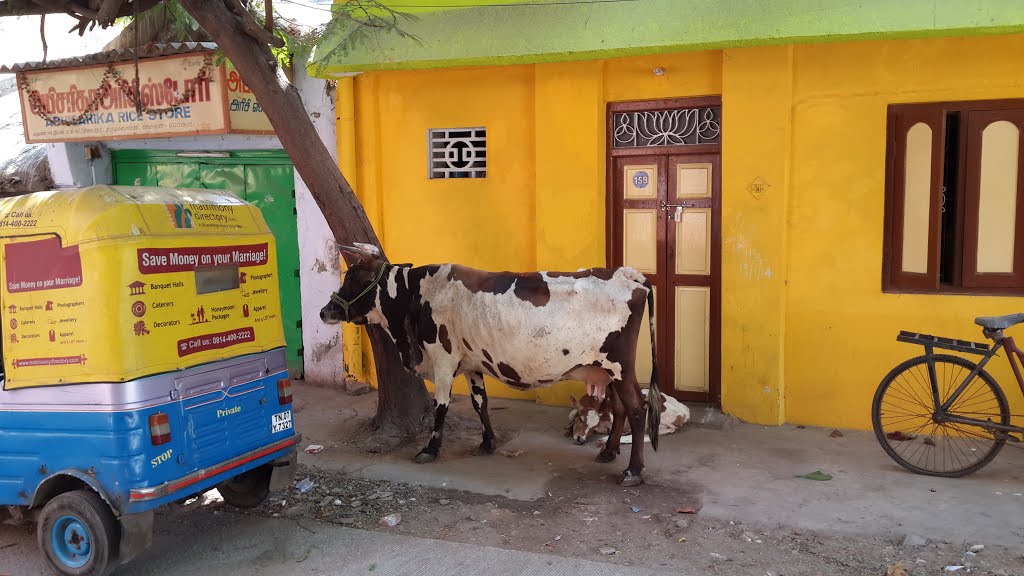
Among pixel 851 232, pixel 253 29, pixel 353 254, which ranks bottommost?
Answer: pixel 353 254

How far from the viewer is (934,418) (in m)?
6.00

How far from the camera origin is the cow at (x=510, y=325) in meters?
6.06

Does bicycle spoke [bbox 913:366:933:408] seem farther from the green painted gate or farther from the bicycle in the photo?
the green painted gate

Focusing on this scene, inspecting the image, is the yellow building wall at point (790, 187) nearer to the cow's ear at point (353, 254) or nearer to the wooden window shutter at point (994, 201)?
the wooden window shutter at point (994, 201)

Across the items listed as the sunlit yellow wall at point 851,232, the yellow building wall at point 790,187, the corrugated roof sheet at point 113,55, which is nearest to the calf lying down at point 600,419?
the yellow building wall at point 790,187

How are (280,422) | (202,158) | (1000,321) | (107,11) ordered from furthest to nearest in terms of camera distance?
(202,158)
(107,11)
(1000,321)
(280,422)

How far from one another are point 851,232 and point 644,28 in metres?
2.51

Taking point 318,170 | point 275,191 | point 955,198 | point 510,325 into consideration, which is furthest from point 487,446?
point 955,198

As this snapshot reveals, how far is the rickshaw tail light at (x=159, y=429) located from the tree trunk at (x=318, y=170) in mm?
2610

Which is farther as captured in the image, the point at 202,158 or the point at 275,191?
the point at 202,158

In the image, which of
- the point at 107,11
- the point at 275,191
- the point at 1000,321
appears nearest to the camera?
the point at 1000,321

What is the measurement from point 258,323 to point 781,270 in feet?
14.6

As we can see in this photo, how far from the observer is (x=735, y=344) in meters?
7.34

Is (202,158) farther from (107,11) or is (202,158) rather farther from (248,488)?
(248,488)
